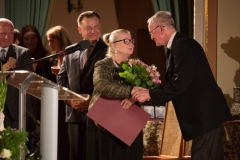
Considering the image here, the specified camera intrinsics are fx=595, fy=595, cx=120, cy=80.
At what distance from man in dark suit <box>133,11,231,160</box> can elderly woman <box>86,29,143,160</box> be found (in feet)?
0.66

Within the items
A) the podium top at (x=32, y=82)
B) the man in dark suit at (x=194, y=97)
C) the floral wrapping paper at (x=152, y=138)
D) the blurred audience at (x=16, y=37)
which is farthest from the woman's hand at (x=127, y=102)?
the floral wrapping paper at (x=152, y=138)

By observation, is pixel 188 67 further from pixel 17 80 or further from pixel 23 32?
pixel 23 32

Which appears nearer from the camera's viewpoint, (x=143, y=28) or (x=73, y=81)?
(x=73, y=81)

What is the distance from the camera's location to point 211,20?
6582 mm

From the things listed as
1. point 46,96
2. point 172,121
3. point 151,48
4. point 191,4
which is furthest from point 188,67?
point 151,48

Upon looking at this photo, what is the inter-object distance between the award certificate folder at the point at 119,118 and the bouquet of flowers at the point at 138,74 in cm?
17

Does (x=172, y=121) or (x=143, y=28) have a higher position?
(x=143, y=28)

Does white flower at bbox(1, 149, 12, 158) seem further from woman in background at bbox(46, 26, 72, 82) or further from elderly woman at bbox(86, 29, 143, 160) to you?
woman in background at bbox(46, 26, 72, 82)

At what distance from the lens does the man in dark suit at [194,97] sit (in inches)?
164

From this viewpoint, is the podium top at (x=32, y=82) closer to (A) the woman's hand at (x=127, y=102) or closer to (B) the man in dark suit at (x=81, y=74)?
(A) the woman's hand at (x=127, y=102)

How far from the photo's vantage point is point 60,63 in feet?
19.1

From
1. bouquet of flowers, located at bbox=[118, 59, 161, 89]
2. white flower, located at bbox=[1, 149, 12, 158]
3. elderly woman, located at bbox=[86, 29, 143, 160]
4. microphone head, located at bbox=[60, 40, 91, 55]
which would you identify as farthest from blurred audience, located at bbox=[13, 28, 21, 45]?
white flower, located at bbox=[1, 149, 12, 158]

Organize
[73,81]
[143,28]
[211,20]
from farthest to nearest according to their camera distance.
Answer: [143,28], [211,20], [73,81]

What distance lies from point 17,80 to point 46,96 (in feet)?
0.57
